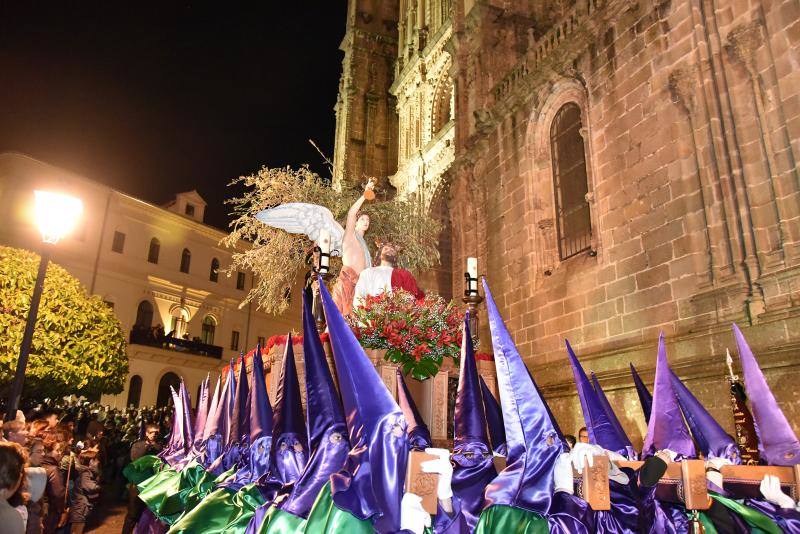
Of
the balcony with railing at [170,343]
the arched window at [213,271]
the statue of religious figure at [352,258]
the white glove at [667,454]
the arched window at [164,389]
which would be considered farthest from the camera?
the arched window at [213,271]

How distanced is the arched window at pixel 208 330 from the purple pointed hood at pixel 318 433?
36913 millimetres

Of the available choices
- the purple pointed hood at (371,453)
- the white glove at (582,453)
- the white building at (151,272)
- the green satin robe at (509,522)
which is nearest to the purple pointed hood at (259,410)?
the purple pointed hood at (371,453)

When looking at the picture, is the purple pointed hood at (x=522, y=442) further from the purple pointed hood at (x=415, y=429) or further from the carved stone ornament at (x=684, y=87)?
the carved stone ornament at (x=684, y=87)

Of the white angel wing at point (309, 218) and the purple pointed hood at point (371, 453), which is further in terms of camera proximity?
the white angel wing at point (309, 218)

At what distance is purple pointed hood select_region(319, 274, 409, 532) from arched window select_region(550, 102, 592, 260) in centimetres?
999

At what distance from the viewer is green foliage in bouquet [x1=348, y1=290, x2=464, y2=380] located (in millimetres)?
6113

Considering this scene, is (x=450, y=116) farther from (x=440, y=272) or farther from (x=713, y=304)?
(x=713, y=304)

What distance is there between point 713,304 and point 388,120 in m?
24.7

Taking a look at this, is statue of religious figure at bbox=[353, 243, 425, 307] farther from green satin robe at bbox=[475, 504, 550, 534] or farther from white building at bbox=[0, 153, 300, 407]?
white building at bbox=[0, 153, 300, 407]

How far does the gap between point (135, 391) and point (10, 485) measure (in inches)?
1305

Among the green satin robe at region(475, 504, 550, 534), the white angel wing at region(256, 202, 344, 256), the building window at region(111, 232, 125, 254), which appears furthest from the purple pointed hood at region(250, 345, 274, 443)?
the building window at region(111, 232, 125, 254)

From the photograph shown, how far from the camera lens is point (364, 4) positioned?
1313 inches

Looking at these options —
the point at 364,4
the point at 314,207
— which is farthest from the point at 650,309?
the point at 364,4

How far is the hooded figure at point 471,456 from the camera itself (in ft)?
12.9
